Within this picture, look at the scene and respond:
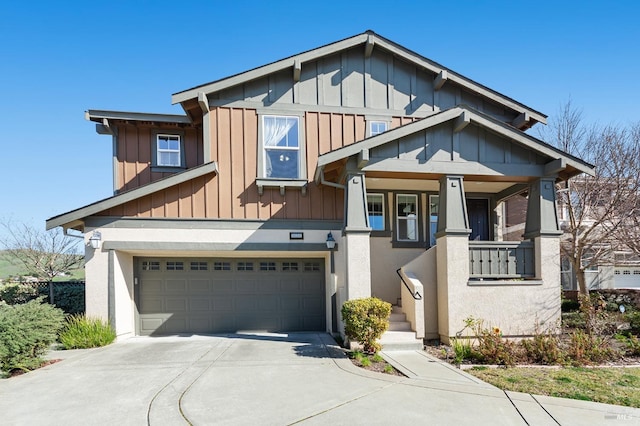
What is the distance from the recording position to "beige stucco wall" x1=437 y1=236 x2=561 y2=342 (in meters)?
8.40

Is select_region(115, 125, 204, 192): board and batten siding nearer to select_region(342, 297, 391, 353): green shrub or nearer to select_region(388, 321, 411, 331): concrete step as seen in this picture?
select_region(342, 297, 391, 353): green shrub

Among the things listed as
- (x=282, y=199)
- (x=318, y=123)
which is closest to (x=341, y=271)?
(x=282, y=199)

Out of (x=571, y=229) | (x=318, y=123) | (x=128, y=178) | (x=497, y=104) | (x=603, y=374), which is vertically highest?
(x=497, y=104)

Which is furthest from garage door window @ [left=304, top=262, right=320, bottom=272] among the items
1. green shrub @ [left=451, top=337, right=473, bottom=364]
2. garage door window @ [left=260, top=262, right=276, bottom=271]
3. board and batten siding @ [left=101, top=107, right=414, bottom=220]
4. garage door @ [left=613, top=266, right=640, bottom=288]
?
garage door @ [left=613, top=266, right=640, bottom=288]

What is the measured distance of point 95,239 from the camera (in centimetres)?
913

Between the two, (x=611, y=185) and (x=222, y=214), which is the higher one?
(x=611, y=185)

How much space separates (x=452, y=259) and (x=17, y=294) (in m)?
13.6

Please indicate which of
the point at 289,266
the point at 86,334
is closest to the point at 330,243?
the point at 289,266

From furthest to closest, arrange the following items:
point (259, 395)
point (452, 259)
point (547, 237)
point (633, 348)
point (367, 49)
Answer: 1. point (367, 49)
2. point (547, 237)
3. point (452, 259)
4. point (633, 348)
5. point (259, 395)

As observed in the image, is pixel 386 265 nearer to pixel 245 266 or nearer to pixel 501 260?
pixel 501 260

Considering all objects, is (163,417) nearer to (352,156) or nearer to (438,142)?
(352,156)

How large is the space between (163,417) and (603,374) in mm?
7166

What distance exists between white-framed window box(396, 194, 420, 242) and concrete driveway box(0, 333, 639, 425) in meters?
4.30

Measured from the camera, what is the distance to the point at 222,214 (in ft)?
32.5
